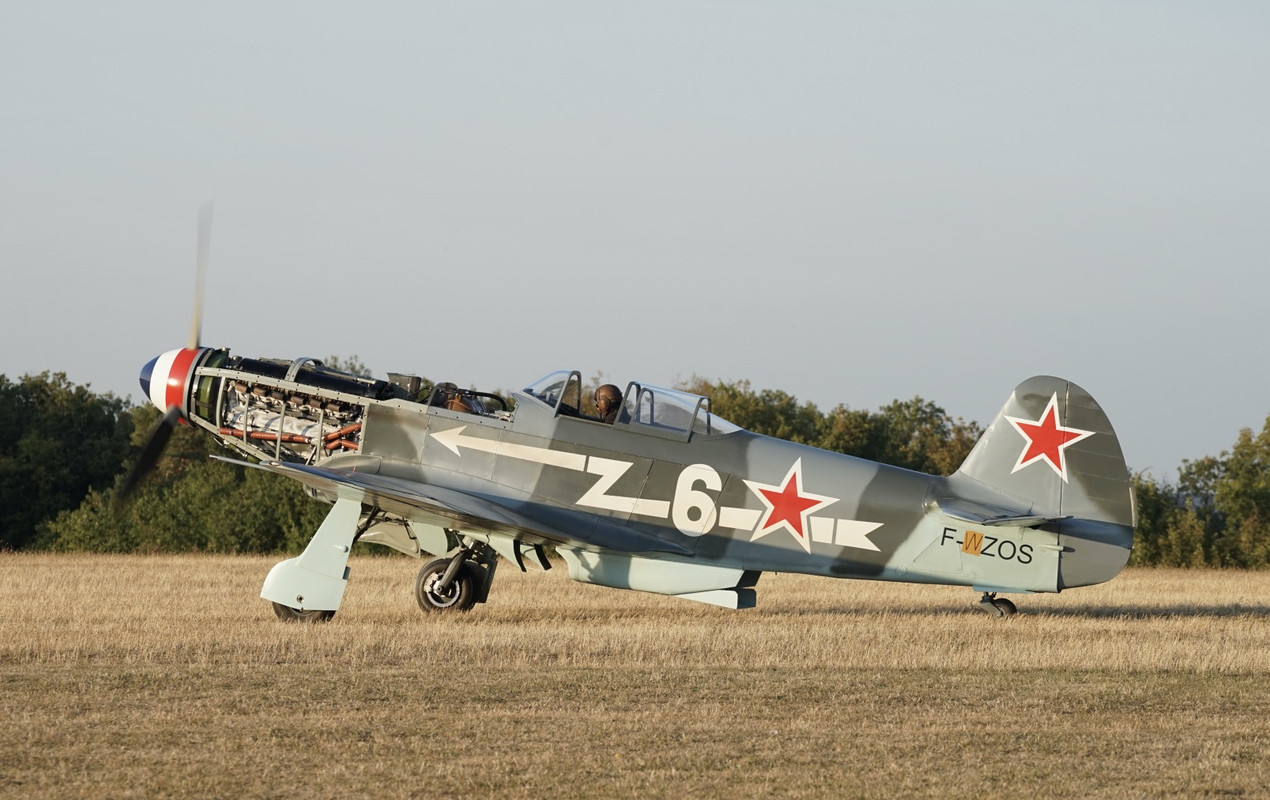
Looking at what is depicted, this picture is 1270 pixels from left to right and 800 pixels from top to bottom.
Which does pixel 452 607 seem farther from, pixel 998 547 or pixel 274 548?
pixel 274 548

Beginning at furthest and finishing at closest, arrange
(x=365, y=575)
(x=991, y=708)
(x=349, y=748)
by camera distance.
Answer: (x=365, y=575) < (x=991, y=708) < (x=349, y=748)

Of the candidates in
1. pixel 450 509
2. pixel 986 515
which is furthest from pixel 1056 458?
pixel 450 509

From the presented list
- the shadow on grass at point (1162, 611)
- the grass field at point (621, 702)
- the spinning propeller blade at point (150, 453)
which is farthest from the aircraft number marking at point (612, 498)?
the shadow on grass at point (1162, 611)

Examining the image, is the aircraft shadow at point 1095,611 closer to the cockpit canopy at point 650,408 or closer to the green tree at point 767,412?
A: the cockpit canopy at point 650,408

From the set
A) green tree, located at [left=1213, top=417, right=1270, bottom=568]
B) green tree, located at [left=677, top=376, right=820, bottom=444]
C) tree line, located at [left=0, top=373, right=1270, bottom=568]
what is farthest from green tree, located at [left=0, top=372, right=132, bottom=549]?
green tree, located at [left=1213, top=417, right=1270, bottom=568]

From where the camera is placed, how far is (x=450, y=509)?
10500 mm

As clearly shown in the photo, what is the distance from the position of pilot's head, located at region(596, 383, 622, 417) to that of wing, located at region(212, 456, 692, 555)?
1.08 meters

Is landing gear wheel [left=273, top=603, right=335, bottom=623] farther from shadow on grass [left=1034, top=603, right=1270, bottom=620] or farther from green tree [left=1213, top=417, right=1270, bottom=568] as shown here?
green tree [left=1213, top=417, right=1270, bottom=568]

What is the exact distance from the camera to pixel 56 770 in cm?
534

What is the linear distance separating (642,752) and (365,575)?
40.2ft

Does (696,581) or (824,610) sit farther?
(824,610)

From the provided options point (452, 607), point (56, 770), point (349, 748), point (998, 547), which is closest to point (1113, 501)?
point (998, 547)

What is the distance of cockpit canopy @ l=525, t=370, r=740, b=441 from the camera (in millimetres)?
11430

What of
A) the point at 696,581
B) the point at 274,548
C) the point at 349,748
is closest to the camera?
the point at 349,748
